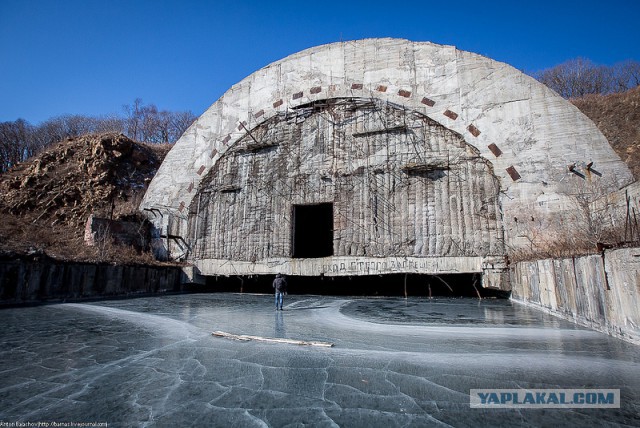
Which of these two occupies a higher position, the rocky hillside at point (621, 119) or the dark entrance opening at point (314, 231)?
the rocky hillside at point (621, 119)

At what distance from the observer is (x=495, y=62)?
48.6 ft

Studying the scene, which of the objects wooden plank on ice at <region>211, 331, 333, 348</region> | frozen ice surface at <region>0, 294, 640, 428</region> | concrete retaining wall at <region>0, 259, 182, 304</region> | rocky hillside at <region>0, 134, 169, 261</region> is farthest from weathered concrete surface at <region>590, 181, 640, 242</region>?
rocky hillside at <region>0, 134, 169, 261</region>

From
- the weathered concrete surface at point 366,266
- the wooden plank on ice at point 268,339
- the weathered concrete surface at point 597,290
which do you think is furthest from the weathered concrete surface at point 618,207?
the wooden plank on ice at point 268,339

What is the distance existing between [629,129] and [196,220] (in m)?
25.9

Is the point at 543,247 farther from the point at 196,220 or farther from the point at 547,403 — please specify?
the point at 196,220

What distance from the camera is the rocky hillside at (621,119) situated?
19.2m

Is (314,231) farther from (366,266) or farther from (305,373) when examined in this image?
(305,373)

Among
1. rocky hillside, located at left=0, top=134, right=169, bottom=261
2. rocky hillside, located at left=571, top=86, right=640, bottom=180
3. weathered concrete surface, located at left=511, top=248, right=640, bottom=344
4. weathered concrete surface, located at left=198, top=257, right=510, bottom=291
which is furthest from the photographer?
rocky hillside, located at left=0, top=134, right=169, bottom=261

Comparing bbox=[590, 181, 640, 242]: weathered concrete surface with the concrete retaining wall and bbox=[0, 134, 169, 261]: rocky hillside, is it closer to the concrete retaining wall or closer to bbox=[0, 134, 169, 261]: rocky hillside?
the concrete retaining wall

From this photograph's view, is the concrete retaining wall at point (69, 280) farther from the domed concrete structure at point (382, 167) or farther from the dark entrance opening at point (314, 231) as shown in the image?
the dark entrance opening at point (314, 231)

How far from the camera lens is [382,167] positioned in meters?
15.5

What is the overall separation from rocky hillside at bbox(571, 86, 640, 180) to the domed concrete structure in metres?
8.99

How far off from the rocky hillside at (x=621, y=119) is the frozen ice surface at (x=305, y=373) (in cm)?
1812

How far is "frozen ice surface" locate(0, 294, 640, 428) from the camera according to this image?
3094 mm
